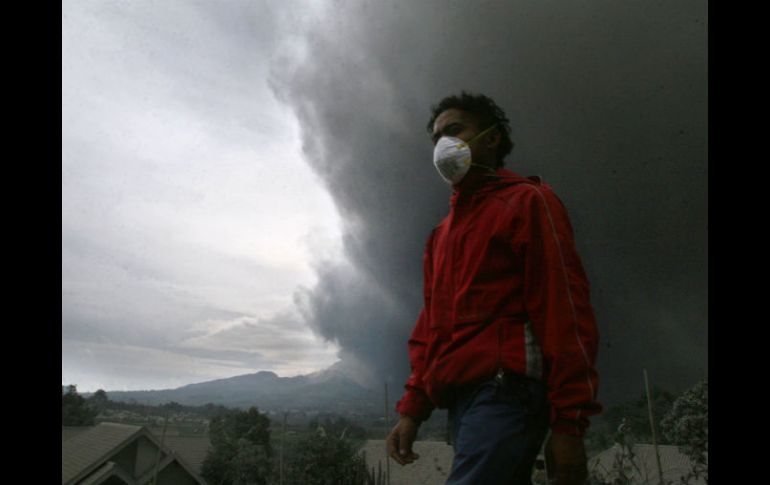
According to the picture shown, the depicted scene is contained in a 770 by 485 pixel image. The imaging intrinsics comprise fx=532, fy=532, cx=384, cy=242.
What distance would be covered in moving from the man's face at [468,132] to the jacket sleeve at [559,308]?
26 centimetres

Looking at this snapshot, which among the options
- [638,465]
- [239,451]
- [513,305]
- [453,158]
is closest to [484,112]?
[453,158]

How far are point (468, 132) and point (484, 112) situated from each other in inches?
5.1

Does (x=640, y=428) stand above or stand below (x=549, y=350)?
below

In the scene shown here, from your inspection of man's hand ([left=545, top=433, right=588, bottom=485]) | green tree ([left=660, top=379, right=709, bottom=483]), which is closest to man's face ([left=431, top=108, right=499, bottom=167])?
man's hand ([left=545, top=433, right=588, bottom=485])

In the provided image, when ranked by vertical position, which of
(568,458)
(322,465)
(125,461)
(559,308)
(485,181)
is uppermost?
(485,181)

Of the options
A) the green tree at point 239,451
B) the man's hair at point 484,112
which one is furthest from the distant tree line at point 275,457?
the man's hair at point 484,112

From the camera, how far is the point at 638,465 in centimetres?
544

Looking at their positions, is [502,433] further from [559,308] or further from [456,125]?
[456,125]
